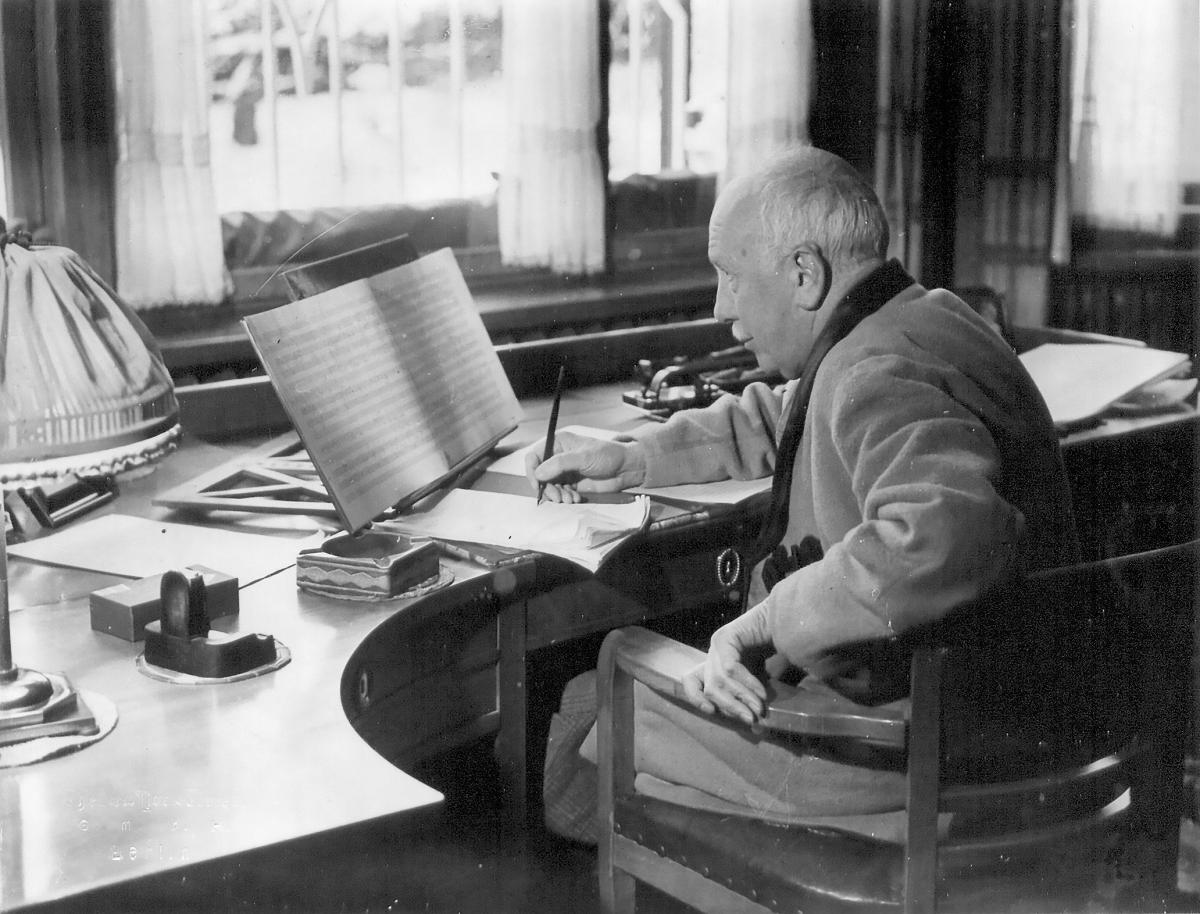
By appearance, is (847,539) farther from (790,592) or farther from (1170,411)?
(1170,411)

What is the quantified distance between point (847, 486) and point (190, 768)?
77 centimetres

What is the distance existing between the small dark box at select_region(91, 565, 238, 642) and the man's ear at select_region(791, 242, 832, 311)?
0.73 meters

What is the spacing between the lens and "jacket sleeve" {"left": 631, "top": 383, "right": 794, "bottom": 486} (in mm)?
2096

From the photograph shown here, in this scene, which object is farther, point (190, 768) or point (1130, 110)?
point (1130, 110)

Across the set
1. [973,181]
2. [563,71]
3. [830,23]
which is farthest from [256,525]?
[973,181]

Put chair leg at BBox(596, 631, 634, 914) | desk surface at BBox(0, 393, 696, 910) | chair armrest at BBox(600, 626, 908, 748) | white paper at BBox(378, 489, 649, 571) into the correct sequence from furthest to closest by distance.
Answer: white paper at BBox(378, 489, 649, 571), chair leg at BBox(596, 631, 634, 914), chair armrest at BBox(600, 626, 908, 748), desk surface at BBox(0, 393, 696, 910)

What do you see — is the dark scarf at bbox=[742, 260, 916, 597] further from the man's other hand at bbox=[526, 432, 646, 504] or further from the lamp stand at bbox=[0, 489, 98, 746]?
the lamp stand at bbox=[0, 489, 98, 746]

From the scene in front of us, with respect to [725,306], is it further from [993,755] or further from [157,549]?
[157,549]

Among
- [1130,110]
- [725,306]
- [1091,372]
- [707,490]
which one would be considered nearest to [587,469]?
[707,490]

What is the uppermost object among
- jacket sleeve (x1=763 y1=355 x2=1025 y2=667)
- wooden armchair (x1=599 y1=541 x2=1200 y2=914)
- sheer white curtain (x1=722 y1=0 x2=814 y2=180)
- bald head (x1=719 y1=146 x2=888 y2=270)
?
sheer white curtain (x1=722 y1=0 x2=814 y2=180)

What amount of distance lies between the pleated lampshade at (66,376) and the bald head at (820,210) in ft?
2.41

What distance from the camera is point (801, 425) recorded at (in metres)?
1.65

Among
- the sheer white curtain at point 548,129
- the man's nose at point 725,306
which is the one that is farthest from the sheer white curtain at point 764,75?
the man's nose at point 725,306

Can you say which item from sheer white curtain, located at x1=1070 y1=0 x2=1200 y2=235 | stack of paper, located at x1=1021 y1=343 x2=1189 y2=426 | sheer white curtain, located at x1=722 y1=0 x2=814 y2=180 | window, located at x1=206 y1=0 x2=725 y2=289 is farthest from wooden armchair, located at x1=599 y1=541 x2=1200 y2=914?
sheer white curtain, located at x1=1070 y1=0 x2=1200 y2=235
